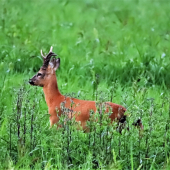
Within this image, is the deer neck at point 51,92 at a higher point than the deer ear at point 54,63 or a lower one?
lower

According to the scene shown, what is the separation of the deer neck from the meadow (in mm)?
114

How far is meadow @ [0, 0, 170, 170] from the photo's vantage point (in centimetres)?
521

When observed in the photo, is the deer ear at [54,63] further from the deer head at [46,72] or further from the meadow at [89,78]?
the meadow at [89,78]

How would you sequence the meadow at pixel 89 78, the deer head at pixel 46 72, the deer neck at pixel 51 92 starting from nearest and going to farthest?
1. the meadow at pixel 89 78
2. the deer neck at pixel 51 92
3. the deer head at pixel 46 72

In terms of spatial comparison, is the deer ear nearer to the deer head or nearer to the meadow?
the deer head

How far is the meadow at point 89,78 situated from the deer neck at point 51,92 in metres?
0.11

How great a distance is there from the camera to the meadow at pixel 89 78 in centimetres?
521

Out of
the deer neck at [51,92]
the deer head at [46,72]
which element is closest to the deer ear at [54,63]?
the deer head at [46,72]

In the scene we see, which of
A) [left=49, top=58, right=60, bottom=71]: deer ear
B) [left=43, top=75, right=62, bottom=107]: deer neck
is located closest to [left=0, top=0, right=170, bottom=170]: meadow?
[left=43, top=75, right=62, bottom=107]: deer neck

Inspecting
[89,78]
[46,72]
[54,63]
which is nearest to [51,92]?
[46,72]

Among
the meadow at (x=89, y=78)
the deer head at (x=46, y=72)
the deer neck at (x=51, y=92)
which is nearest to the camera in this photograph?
the meadow at (x=89, y=78)

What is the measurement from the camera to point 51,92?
674cm

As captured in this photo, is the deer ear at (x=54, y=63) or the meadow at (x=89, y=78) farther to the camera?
the deer ear at (x=54, y=63)

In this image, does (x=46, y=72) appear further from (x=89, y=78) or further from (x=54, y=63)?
(x=89, y=78)
